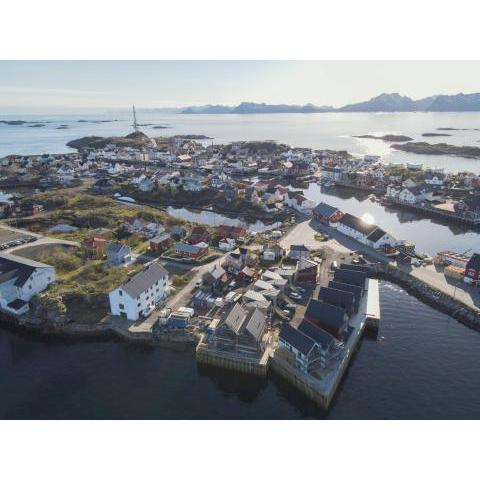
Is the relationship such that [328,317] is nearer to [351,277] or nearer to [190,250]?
[351,277]

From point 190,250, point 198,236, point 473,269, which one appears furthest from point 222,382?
point 473,269

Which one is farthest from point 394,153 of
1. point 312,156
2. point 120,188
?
point 120,188

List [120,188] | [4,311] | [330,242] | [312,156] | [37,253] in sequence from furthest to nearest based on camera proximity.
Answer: [312,156] < [120,188] < [330,242] < [37,253] < [4,311]

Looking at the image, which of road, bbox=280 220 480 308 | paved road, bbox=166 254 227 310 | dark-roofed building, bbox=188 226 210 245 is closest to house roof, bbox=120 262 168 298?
paved road, bbox=166 254 227 310

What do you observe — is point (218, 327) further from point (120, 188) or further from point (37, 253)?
point (120, 188)

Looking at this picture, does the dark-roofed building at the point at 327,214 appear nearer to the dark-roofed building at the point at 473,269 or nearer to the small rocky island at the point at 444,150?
the dark-roofed building at the point at 473,269

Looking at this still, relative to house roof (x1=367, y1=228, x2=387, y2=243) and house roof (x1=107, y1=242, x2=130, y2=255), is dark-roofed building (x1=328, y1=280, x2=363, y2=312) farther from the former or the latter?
house roof (x1=107, y1=242, x2=130, y2=255)

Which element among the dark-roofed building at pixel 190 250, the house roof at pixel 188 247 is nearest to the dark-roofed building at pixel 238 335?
the dark-roofed building at pixel 190 250
